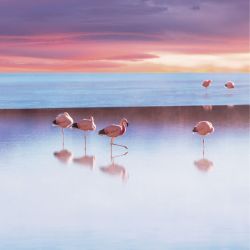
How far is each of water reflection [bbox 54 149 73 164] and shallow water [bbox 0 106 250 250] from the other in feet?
0.05

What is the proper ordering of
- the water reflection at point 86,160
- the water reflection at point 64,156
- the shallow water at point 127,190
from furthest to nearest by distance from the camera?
1. the water reflection at point 64,156
2. the water reflection at point 86,160
3. the shallow water at point 127,190

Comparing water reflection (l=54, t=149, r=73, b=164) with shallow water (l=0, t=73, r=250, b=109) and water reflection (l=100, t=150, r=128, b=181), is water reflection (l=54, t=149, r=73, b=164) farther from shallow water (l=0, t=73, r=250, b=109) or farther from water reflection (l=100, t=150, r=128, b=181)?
shallow water (l=0, t=73, r=250, b=109)

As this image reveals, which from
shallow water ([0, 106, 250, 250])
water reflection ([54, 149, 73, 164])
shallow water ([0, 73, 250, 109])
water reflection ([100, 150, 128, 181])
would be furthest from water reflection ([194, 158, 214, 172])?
shallow water ([0, 73, 250, 109])

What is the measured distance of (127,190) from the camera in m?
6.90

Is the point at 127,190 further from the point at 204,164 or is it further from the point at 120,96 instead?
the point at 120,96

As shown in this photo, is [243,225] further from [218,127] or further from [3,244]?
[218,127]

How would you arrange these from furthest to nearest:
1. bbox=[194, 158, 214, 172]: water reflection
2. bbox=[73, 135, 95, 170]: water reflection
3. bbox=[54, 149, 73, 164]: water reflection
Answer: bbox=[54, 149, 73, 164]: water reflection, bbox=[73, 135, 95, 170]: water reflection, bbox=[194, 158, 214, 172]: water reflection

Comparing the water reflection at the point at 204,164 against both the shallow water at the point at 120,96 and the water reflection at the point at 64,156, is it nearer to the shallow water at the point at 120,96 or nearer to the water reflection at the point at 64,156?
the water reflection at the point at 64,156

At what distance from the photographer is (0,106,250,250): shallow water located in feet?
16.7

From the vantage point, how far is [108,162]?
8805mm

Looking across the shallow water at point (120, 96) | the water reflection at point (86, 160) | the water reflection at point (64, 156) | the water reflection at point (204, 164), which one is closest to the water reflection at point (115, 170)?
the water reflection at point (86, 160)

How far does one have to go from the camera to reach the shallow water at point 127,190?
201 inches

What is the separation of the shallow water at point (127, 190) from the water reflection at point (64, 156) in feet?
0.05

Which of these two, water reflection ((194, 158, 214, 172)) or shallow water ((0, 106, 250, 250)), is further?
water reflection ((194, 158, 214, 172))
